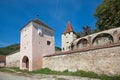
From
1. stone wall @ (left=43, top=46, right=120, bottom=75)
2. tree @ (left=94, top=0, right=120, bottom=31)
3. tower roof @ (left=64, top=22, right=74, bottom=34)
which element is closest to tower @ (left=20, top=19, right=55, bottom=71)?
stone wall @ (left=43, top=46, right=120, bottom=75)

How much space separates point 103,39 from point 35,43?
11.8 meters

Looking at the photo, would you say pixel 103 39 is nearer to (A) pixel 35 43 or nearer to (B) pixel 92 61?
(B) pixel 92 61

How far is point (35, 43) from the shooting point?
68.0ft

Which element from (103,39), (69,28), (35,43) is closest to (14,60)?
(35,43)

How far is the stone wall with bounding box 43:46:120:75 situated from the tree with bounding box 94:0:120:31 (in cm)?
1170

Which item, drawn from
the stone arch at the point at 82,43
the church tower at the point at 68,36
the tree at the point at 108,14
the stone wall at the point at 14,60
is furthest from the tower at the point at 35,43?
the church tower at the point at 68,36

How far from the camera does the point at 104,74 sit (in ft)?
40.3

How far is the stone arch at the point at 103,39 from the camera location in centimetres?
2248

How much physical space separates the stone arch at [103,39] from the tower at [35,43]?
321 inches

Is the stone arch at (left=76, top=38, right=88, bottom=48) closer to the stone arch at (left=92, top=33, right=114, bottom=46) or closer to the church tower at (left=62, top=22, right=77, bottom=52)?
the stone arch at (left=92, top=33, right=114, bottom=46)

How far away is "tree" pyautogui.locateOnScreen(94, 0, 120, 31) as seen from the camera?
75.1ft

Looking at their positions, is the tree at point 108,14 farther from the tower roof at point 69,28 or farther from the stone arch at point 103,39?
the tower roof at point 69,28

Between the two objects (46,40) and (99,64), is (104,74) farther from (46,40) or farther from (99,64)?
(46,40)

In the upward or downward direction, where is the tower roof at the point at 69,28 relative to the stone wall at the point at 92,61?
upward
